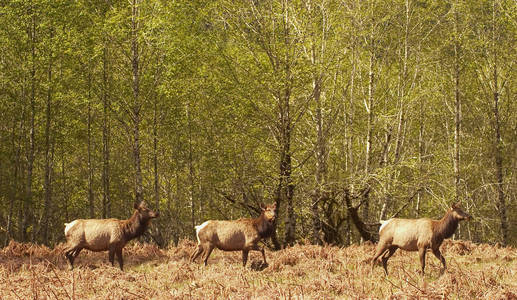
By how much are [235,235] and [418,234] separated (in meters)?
4.27

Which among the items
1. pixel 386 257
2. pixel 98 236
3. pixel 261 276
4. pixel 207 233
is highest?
pixel 207 233

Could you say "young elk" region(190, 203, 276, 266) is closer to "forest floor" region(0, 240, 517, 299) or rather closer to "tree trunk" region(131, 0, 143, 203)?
"forest floor" region(0, 240, 517, 299)

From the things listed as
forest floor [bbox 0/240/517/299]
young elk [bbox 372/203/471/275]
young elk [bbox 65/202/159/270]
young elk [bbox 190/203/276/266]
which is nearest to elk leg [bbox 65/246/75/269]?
young elk [bbox 65/202/159/270]

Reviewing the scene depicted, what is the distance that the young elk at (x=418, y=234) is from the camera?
11.3 metres

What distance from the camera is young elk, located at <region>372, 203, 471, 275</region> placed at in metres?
11.3

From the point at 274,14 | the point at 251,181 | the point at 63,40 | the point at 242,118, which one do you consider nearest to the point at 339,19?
the point at 274,14

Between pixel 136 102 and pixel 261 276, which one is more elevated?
pixel 136 102

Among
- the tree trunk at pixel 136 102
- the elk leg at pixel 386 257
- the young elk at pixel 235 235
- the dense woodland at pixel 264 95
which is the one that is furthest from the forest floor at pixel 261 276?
the tree trunk at pixel 136 102

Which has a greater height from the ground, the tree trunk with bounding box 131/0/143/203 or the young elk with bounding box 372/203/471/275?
the tree trunk with bounding box 131/0/143/203

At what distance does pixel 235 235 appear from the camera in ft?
40.6

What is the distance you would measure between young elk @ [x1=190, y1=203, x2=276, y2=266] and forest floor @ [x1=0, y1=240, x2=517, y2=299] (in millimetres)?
→ 412

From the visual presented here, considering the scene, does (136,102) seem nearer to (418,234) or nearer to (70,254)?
(70,254)

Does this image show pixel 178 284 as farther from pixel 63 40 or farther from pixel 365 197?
pixel 63 40

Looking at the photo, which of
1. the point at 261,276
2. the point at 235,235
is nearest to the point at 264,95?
the point at 235,235
